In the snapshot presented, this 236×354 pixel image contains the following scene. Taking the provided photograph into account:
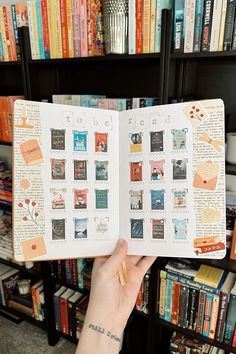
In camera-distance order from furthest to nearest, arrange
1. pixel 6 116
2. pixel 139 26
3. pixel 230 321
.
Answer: pixel 6 116 < pixel 230 321 < pixel 139 26

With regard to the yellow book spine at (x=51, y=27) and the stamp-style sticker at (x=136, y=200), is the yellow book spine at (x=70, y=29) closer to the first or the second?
the yellow book spine at (x=51, y=27)

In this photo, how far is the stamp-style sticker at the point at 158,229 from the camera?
804mm

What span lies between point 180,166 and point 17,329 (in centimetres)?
161

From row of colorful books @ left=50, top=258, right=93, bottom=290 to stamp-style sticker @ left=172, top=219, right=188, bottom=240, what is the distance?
681 mm

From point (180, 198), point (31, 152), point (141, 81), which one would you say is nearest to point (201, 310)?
point (180, 198)

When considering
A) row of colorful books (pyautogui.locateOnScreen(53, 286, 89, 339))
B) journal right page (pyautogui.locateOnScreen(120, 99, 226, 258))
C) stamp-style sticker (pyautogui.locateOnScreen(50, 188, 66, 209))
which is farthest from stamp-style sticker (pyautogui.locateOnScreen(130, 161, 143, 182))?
row of colorful books (pyautogui.locateOnScreen(53, 286, 89, 339))

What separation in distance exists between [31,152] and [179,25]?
626mm

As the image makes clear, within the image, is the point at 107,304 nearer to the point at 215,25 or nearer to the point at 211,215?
the point at 211,215

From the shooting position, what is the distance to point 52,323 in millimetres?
1581

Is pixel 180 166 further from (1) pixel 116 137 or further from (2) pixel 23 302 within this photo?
(2) pixel 23 302

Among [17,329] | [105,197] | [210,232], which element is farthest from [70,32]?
[17,329]

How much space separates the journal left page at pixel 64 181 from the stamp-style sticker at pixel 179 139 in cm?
17

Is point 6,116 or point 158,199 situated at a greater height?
point 6,116

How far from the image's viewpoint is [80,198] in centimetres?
84
